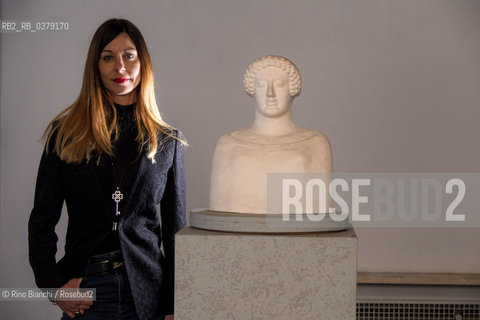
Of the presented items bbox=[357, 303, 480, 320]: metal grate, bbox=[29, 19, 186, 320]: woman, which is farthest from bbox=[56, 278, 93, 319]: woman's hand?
bbox=[357, 303, 480, 320]: metal grate

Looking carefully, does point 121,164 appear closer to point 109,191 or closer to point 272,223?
point 109,191

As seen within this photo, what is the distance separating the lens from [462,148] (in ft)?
12.8

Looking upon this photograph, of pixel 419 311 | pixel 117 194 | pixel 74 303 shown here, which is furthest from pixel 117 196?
pixel 419 311

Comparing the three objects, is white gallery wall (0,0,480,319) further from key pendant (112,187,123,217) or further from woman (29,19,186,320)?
key pendant (112,187,123,217)

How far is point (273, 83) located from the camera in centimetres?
247

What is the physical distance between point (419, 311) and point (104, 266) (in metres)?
2.28

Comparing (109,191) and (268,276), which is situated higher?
(109,191)

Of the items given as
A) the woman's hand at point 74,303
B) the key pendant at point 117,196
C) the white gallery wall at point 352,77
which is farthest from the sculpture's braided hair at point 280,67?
the white gallery wall at point 352,77

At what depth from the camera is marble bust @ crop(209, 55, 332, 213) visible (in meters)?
2.40

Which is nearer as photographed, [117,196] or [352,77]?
[117,196]

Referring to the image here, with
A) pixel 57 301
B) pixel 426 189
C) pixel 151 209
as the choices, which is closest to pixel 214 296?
pixel 151 209

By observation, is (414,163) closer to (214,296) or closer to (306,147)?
(306,147)

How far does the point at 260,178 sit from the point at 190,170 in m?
1.60

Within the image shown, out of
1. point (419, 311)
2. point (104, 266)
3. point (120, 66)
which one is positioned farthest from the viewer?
point (419, 311)
